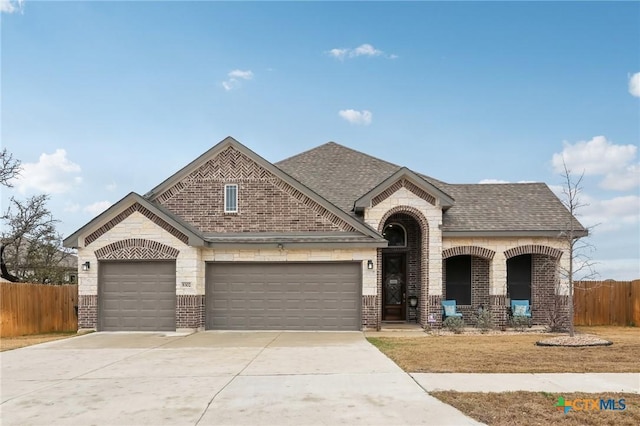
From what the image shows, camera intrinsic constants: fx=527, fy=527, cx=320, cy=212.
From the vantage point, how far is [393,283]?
1969cm

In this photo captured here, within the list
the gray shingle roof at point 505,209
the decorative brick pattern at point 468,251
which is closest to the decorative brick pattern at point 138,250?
the decorative brick pattern at point 468,251

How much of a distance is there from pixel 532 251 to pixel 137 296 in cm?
1337

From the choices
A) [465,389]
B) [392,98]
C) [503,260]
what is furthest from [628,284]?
[465,389]

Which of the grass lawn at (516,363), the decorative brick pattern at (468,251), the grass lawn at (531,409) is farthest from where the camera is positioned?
the decorative brick pattern at (468,251)

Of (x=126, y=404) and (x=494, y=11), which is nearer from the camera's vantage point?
(x=126, y=404)

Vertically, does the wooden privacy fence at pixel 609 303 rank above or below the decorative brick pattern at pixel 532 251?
below

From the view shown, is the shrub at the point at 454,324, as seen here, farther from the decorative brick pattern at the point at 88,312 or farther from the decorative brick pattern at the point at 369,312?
the decorative brick pattern at the point at 88,312

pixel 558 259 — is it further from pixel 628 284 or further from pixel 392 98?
pixel 392 98

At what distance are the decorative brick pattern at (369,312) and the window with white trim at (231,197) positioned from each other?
17.9 ft

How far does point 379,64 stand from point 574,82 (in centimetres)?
698

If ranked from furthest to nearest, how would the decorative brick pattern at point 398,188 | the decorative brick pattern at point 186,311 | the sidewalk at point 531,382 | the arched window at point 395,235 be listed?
the arched window at point 395,235 → the decorative brick pattern at point 398,188 → the decorative brick pattern at point 186,311 → the sidewalk at point 531,382

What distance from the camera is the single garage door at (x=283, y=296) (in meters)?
17.3

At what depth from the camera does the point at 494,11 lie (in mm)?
17453

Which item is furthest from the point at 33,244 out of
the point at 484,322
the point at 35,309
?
the point at 484,322
